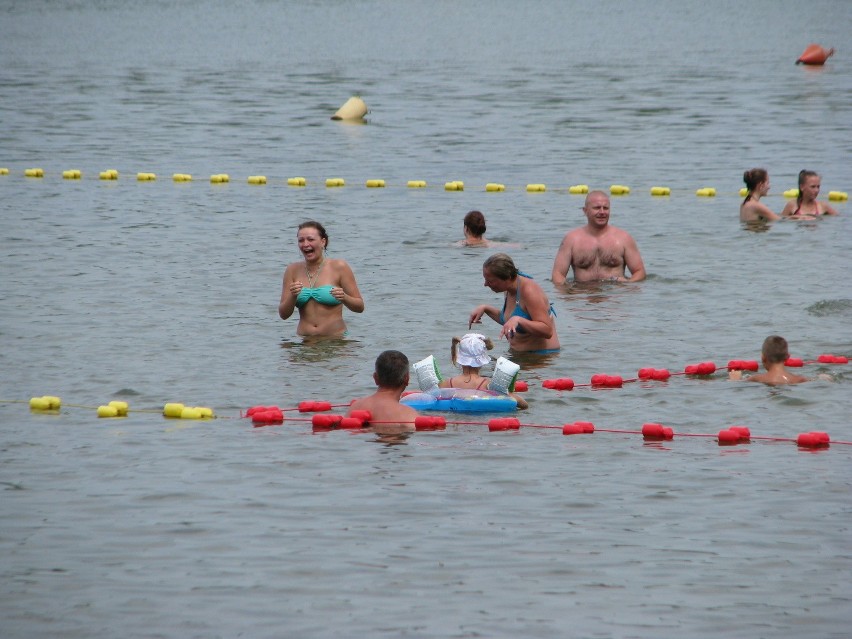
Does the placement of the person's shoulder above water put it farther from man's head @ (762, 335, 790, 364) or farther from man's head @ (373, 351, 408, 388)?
man's head @ (373, 351, 408, 388)

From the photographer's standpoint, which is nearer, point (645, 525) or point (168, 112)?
point (645, 525)

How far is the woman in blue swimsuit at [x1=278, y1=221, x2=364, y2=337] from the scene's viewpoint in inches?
557

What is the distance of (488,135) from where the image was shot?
31781 millimetres

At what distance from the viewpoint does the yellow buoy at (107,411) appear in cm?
1158

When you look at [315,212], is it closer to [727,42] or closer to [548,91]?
[548,91]

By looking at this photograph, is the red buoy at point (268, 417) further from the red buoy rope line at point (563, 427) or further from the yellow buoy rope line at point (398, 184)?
the yellow buoy rope line at point (398, 184)

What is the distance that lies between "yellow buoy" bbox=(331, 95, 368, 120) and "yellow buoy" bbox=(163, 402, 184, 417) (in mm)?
23574

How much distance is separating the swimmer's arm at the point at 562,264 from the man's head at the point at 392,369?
19.5 feet

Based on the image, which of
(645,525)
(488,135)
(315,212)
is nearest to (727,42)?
A: (488,135)

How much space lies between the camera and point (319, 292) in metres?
14.2

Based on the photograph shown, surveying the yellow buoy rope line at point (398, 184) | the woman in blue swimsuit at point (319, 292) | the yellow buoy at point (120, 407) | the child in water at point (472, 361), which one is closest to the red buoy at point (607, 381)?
the child in water at point (472, 361)

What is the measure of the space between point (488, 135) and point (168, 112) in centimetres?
926

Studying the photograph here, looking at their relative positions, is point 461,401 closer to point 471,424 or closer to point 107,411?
point 471,424

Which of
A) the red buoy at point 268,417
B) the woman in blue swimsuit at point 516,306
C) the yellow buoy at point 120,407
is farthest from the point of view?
the woman in blue swimsuit at point 516,306
